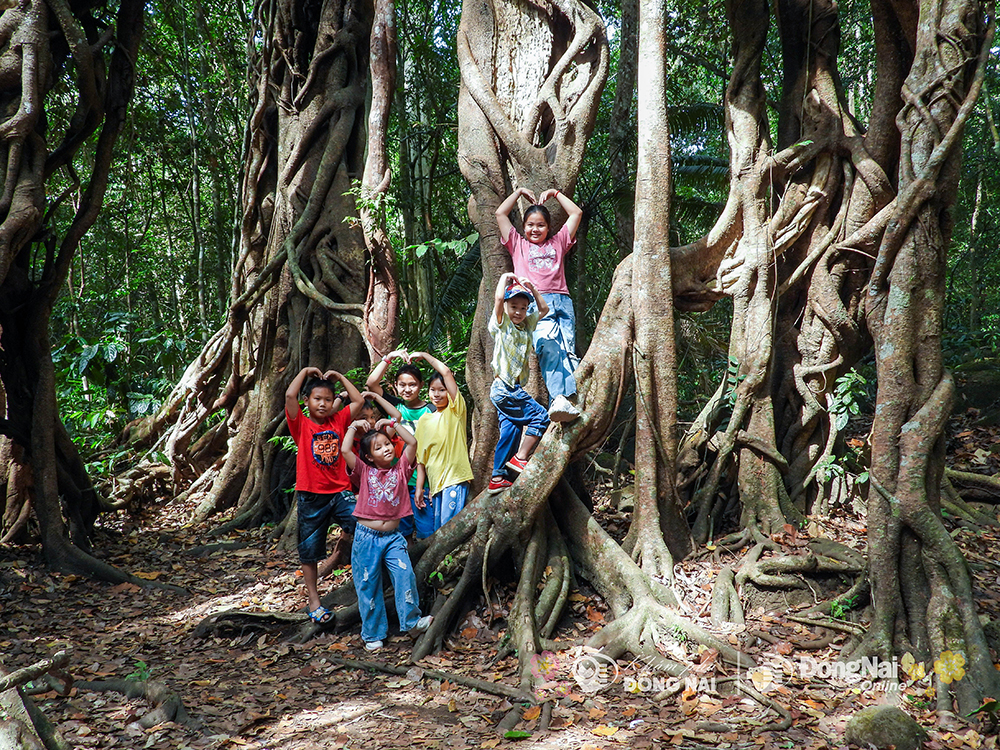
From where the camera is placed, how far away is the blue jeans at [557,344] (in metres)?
4.61

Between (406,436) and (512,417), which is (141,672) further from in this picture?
(512,417)

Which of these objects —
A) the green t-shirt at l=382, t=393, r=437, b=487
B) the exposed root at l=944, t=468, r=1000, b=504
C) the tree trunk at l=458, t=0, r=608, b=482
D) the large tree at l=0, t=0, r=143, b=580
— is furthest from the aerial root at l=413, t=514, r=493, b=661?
the exposed root at l=944, t=468, r=1000, b=504

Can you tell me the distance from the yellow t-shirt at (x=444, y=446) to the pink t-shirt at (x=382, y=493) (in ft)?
1.28

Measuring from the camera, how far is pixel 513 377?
4531 mm

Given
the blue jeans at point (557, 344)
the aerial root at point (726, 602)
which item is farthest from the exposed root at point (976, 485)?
the blue jeans at point (557, 344)

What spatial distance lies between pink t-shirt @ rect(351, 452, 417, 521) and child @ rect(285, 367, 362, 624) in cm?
54

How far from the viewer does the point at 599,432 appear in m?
4.65

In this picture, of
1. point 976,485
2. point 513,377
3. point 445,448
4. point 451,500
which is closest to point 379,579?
point 451,500

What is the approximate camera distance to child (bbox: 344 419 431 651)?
4.27 m

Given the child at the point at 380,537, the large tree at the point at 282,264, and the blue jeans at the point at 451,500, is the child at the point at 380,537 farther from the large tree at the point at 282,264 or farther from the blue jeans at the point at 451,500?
the large tree at the point at 282,264

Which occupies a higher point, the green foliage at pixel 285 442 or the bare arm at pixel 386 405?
the bare arm at pixel 386 405


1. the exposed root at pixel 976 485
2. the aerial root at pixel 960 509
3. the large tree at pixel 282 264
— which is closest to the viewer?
the aerial root at pixel 960 509

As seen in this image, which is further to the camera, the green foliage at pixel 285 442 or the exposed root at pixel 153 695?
the green foliage at pixel 285 442

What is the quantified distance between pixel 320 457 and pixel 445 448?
867mm
